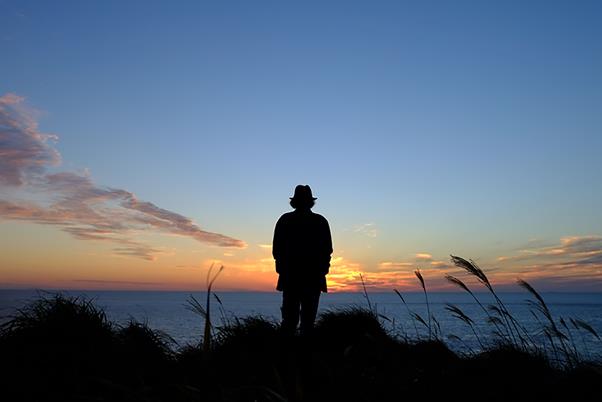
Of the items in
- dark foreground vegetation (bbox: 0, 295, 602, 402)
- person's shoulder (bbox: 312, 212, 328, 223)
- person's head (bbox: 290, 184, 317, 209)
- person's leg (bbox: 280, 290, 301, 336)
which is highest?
person's head (bbox: 290, 184, 317, 209)

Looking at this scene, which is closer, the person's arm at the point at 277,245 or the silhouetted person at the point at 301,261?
the silhouetted person at the point at 301,261

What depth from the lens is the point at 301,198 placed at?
8.84 meters

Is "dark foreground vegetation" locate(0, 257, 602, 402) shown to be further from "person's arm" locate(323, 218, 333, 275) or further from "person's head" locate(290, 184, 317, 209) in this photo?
"person's head" locate(290, 184, 317, 209)

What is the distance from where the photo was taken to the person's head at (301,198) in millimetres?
8836

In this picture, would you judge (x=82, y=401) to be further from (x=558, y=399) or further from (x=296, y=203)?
(x=296, y=203)

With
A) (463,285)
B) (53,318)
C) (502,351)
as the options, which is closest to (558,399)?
(463,285)

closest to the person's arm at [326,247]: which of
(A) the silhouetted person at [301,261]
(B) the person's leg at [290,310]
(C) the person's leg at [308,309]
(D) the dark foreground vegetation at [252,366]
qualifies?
(A) the silhouetted person at [301,261]

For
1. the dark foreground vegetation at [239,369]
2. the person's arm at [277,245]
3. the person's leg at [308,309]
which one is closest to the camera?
the dark foreground vegetation at [239,369]

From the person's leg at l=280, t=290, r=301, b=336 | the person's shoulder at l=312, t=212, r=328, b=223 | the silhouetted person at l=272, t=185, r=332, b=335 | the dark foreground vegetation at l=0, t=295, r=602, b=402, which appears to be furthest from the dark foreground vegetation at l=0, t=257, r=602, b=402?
the person's shoulder at l=312, t=212, r=328, b=223

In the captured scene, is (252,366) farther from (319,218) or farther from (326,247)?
(319,218)

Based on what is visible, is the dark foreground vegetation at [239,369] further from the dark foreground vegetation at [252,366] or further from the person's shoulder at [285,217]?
the person's shoulder at [285,217]

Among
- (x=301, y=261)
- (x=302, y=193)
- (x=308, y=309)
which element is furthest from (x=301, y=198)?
(x=308, y=309)

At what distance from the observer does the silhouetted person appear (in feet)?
A: 27.9

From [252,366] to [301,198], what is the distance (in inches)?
119
